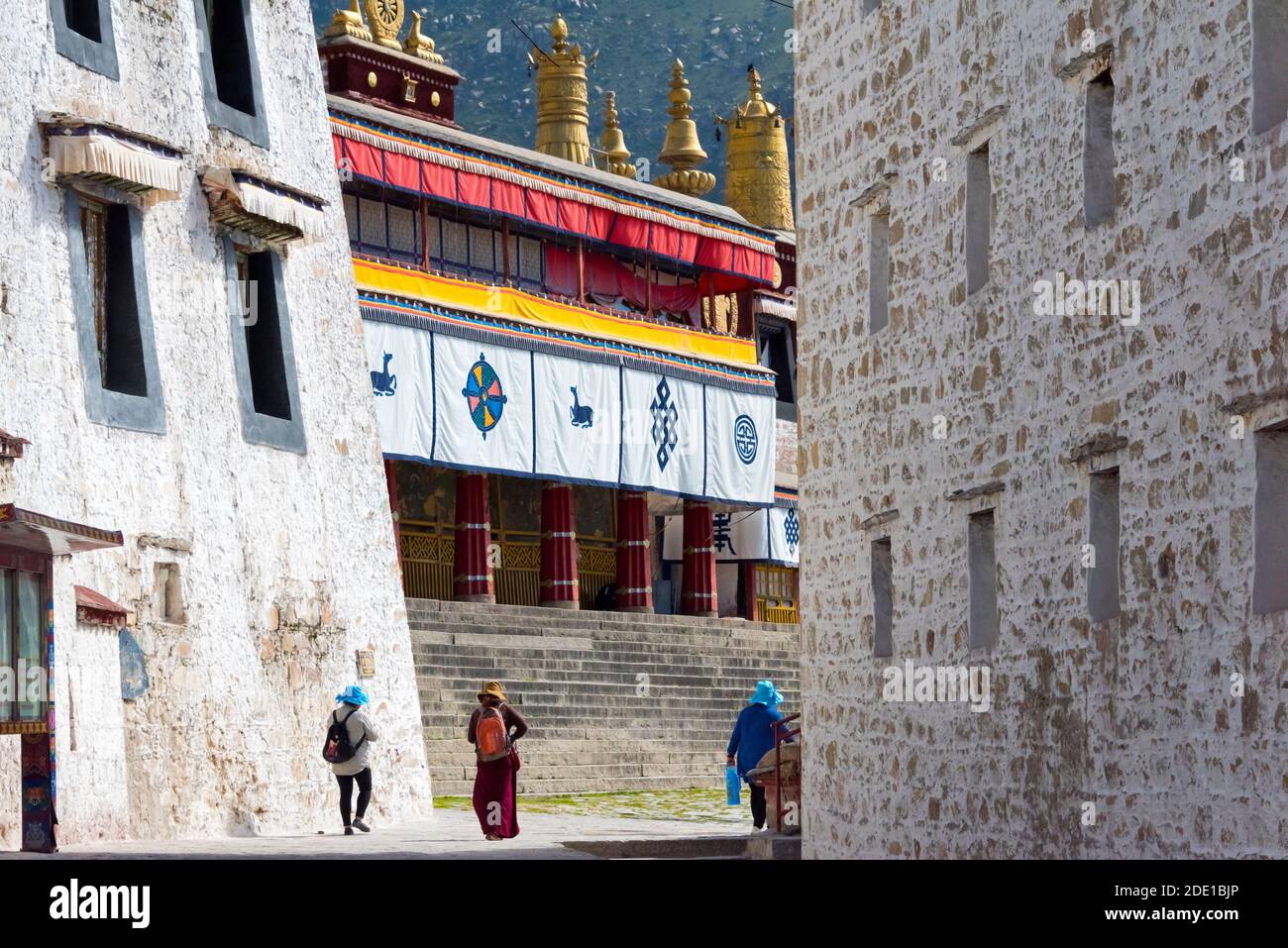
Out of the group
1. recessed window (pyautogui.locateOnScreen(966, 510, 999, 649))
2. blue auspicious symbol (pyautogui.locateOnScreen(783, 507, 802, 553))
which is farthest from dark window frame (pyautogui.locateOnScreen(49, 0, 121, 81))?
blue auspicious symbol (pyautogui.locateOnScreen(783, 507, 802, 553))

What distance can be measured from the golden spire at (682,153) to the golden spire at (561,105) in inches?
63.0

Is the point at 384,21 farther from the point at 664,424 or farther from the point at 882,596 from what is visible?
the point at 882,596

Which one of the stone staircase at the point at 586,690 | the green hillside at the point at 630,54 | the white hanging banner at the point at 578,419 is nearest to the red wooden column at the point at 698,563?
the white hanging banner at the point at 578,419

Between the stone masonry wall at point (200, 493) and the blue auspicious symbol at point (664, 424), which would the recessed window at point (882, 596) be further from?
the blue auspicious symbol at point (664, 424)

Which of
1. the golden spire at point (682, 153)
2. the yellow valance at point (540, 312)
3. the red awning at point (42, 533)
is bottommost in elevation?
the red awning at point (42, 533)

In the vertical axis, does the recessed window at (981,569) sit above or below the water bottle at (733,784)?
above

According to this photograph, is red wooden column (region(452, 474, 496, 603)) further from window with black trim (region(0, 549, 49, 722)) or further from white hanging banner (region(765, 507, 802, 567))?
window with black trim (region(0, 549, 49, 722))

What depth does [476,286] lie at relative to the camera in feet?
104

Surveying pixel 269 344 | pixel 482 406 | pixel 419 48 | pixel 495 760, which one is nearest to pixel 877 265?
pixel 495 760

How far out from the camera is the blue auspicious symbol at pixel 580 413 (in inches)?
1296

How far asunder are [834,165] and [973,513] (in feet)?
11.9

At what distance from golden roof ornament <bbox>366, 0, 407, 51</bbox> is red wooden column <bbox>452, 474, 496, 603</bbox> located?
7.02 m

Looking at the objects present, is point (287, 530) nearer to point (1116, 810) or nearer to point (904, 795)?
point (904, 795)
